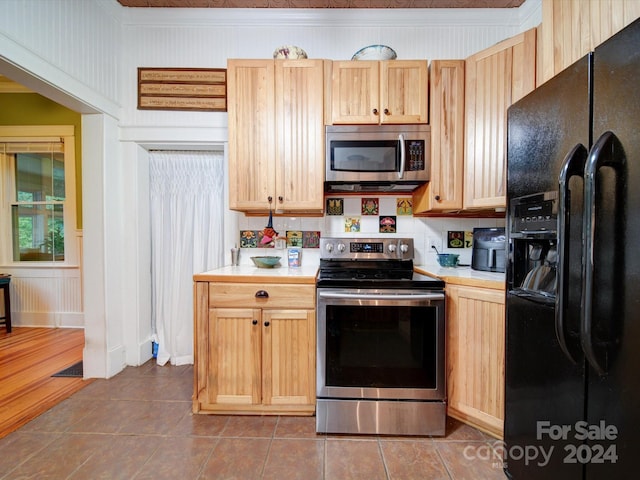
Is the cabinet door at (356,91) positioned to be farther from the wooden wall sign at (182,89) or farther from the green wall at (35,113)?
the green wall at (35,113)

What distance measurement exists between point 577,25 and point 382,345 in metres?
1.59

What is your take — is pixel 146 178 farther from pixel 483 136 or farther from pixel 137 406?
pixel 483 136

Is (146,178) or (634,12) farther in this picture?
(146,178)

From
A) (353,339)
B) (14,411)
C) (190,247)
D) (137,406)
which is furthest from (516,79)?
(14,411)

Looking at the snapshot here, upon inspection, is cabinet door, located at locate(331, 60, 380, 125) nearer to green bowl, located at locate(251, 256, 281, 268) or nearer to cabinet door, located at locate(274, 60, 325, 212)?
cabinet door, located at locate(274, 60, 325, 212)

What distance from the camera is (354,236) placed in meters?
2.32

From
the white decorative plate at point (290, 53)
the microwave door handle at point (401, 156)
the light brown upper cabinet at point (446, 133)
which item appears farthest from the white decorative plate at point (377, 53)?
the microwave door handle at point (401, 156)

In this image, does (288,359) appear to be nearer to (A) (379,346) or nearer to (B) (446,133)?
(A) (379,346)

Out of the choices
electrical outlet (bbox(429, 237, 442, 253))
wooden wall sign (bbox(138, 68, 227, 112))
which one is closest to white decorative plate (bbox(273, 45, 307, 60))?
wooden wall sign (bbox(138, 68, 227, 112))

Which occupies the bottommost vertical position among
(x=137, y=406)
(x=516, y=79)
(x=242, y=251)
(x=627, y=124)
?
(x=137, y=406)

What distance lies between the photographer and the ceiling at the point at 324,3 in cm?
216

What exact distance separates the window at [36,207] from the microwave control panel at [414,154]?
3757mm

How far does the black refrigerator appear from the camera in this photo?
68 centimetres

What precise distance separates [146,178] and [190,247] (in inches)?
27.7
